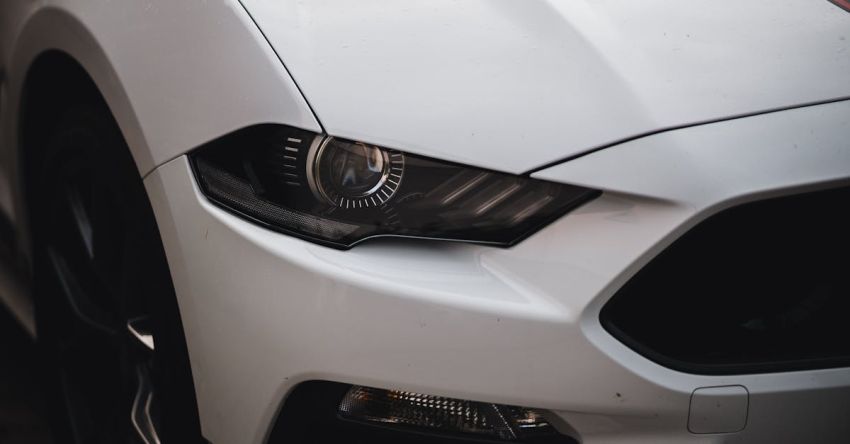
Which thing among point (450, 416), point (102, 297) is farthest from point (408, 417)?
point (102, 297)

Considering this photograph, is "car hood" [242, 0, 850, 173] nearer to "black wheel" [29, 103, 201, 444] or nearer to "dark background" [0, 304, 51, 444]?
"black wheel" [29, 103, 201, 444]

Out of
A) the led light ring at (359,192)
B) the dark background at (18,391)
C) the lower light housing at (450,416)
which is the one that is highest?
the led light ring at (359,192)

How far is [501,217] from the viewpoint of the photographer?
138 centimetres

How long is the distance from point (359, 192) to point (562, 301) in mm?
345

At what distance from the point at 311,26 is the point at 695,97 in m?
0.59

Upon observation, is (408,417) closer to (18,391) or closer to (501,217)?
(501,217)

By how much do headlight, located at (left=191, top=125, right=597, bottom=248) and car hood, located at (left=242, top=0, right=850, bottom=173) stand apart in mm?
49

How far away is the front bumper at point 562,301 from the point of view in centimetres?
130

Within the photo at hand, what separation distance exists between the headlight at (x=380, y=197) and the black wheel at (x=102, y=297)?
0.29 m

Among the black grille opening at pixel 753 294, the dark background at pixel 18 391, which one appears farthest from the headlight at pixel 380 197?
the dark background at pixel 18 391

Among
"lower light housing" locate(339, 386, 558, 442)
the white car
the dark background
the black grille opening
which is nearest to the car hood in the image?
the white car

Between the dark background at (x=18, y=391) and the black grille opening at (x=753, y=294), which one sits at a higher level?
the dark background at (x=18, y=391)

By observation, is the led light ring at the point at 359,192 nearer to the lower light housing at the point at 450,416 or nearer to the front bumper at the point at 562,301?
the front bumper at the point at 562,301

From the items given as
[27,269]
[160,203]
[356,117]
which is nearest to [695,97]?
[356,117]
